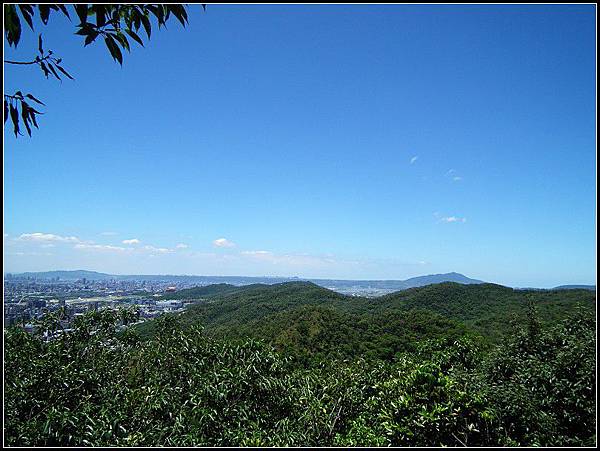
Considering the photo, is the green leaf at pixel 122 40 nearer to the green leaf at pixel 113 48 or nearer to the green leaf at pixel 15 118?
the green leaf at pixel 113 48

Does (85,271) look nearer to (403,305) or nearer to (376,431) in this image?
(403,305)

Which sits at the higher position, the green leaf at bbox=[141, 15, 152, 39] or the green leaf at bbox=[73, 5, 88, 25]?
the green leaf at bbox=[141, 15, 152, 39]

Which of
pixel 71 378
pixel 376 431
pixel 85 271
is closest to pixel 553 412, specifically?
pixel 376 431

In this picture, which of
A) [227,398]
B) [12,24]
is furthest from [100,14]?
[227,398]

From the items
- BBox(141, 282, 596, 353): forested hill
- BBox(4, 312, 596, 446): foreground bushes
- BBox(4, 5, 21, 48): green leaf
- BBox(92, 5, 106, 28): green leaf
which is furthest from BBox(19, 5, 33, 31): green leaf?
BBox(141, 282, 596, 353): forested hill

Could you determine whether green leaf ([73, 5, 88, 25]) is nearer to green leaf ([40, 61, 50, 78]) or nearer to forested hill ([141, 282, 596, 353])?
green leaf ([40, 61, 50, 78])

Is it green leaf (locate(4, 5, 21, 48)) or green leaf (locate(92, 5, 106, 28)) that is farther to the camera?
green leaf (locate(4, 5, 21, 48))

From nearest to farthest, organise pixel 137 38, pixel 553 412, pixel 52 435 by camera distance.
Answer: pixel 137 38
pixel 52 435
pixel 553 412

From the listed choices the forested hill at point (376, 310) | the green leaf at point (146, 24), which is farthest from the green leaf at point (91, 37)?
the forested hill at point (376, 310)
